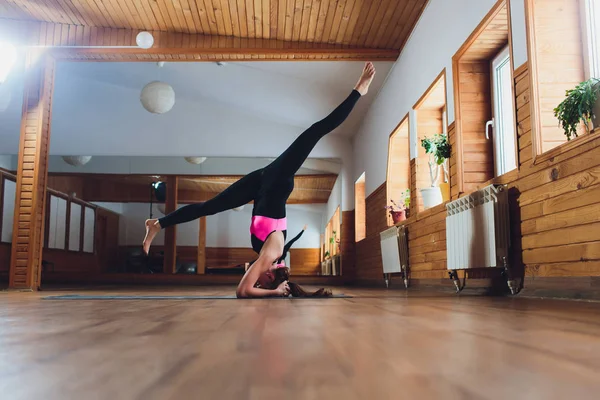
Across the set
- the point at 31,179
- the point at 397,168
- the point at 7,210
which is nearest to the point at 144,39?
the point at 31,179

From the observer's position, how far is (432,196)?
5676 millimetres

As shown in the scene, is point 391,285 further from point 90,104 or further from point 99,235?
point 99,235

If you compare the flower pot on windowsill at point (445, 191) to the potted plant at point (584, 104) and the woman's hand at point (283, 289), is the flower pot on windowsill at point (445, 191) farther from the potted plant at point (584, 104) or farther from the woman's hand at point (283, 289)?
the potted plant at point (584, 104)

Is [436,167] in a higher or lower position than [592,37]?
lower

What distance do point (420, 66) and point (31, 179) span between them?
490 cm

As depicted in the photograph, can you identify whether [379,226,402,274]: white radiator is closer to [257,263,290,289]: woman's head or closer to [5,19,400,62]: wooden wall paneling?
[5,19,400,62]: wooden wall paneling

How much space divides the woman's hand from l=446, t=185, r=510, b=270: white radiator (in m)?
1.35

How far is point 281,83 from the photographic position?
8.90 metres

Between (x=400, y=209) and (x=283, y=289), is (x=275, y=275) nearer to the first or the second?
(x=283, y=289)

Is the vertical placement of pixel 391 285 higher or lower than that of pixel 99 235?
lower

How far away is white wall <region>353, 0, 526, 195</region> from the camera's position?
464 centimetres

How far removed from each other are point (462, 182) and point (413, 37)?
242cm

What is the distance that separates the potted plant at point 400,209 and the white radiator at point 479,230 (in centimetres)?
213

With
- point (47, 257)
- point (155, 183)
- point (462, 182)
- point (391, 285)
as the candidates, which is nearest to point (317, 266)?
point (155, 183)
